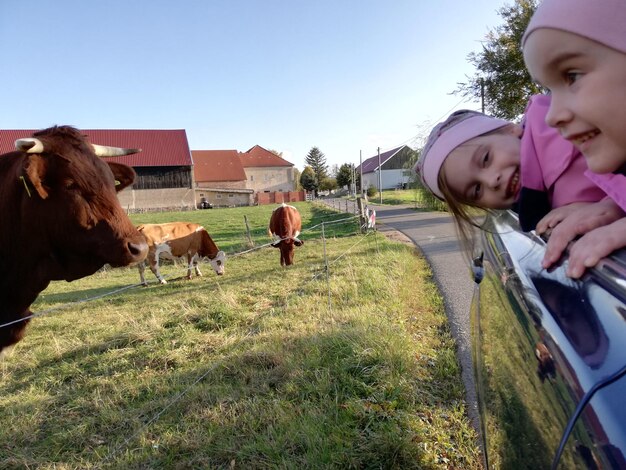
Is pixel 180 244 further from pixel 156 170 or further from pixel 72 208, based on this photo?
pixel 156 170

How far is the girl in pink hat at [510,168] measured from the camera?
3.48ft

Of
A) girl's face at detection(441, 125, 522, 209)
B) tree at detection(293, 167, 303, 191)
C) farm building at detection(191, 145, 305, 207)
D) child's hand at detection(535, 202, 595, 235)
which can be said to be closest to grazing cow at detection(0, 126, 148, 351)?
girl's face at detection(441, 125, 522, 209)

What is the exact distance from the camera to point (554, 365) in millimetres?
789

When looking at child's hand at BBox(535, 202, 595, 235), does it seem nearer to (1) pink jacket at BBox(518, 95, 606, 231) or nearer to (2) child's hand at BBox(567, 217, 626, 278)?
(1) pink jacket at BBox(518, 95, 606, 231)

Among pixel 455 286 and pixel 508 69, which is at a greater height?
pixel 508 69

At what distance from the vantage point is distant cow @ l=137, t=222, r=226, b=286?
9500 millimetres

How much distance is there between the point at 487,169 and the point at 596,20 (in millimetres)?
A: 755

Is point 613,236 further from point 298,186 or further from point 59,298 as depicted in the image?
point 298,186

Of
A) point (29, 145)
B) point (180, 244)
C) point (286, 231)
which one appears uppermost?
point (29, 145)

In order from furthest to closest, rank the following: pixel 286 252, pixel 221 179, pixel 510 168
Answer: pixel 221 179 < pixel 286 252 < pixel 510 168

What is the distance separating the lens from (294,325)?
4.18 metres

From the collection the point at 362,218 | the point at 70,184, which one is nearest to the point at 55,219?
the point at 70,184

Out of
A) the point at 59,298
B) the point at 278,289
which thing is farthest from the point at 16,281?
the point at 59,298

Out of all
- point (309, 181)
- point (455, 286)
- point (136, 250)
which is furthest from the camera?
point (309, 181)
